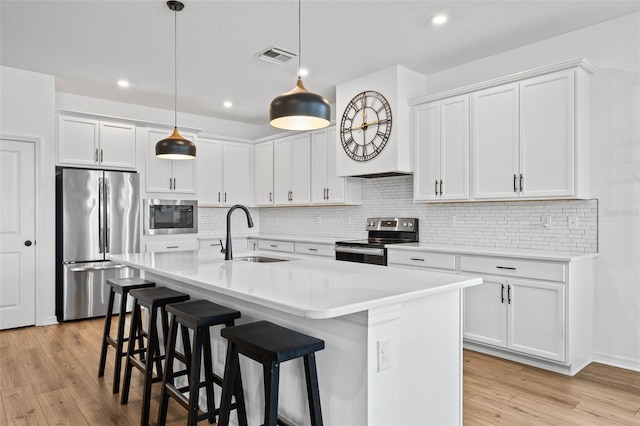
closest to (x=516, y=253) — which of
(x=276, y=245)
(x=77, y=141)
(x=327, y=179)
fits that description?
(x=327, y=179)

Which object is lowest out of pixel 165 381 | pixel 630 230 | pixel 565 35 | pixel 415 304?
pixel 165 381

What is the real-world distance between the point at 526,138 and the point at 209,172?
14.2 ft

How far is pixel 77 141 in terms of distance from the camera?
4.89 m

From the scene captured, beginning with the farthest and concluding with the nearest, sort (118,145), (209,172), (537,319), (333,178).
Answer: (209,172) → (333,178) → (118,145) → (537,319)

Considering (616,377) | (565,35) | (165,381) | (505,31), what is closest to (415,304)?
(165,381)

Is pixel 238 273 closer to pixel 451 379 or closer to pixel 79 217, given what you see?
pixel 451 379

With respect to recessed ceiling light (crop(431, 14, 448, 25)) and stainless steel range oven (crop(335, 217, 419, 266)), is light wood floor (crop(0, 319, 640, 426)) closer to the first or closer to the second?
stainless steel range oven (crop(335, 217, 419, 266))

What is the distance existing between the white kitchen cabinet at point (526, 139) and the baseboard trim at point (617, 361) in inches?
53.3

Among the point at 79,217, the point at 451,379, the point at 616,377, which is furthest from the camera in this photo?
the point at 79,217

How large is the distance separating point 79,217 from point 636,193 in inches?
214

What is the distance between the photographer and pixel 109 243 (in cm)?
496

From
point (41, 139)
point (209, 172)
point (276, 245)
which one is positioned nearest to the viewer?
point (41, 139)

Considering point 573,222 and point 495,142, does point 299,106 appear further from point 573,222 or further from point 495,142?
point 573,222

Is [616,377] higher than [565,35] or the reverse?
the reverse
